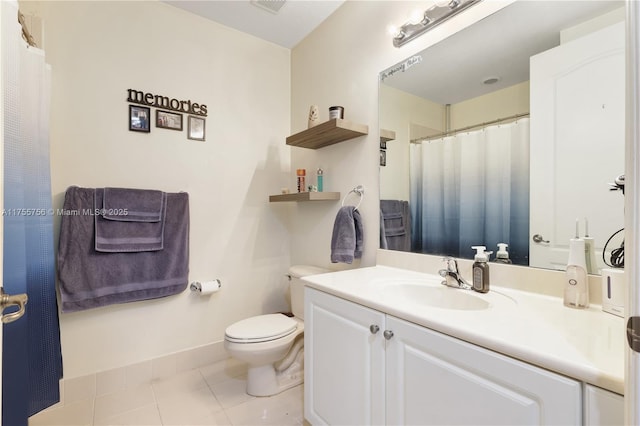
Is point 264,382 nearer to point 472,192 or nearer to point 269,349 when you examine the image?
point 269,349

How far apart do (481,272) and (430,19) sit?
4.08 feet

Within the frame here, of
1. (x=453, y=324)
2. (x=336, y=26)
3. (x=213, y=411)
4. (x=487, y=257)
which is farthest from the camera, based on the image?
(x=336, y=26)

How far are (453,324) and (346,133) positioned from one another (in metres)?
1.31

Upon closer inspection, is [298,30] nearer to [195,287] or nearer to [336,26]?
[336,26]

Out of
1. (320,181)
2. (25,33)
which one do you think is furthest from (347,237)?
(25,33)

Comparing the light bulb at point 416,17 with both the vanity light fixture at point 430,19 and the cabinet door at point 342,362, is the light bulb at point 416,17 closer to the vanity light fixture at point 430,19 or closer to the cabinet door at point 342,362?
the vanity light fixture at point 430,19

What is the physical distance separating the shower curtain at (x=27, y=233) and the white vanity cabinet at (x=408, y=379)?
106cm

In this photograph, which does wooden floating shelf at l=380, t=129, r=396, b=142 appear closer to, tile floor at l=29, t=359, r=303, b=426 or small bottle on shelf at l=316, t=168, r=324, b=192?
small bottle on shelf at l=316, t=168, r=324, b=192

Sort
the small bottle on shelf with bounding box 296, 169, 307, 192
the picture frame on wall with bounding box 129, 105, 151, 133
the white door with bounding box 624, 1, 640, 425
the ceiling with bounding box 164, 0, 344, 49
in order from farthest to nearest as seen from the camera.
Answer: the small bottle on shelf with bounding box 296, 169, 307, 192 < the ceiling with bounding box 164, 0, 344, 49 < the picture frame on wall with bounding box 129, 105, 151, 133 < the white door with bounding box 624, 1, 640, 425

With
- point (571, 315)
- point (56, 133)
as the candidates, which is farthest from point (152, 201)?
point (571, 315)

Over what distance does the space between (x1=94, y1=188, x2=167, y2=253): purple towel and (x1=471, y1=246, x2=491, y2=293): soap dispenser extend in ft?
5.91

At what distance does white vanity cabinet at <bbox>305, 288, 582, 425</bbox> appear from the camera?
68 cm

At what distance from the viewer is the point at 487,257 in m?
1.24

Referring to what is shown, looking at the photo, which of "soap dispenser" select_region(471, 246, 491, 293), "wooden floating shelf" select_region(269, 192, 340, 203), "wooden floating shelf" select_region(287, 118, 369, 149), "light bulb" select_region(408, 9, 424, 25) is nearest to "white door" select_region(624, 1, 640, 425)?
"soap dispenser" select_region(471, 246, 491, 293)
